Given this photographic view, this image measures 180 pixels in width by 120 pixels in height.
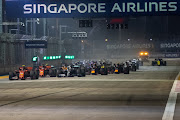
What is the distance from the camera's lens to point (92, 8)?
30.9m

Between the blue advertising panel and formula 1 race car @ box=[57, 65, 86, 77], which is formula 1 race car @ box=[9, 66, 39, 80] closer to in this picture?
formula 1 race car @ box=[57, 65, 86, 77]

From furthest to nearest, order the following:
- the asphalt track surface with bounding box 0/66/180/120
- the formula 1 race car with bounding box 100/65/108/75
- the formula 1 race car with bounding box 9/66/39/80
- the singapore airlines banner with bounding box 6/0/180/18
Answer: the formula 1 race car with bounding box 100/65/108/75 → the formula 1 race car with bounding box 9/66/39/80 → the singapore airlines banner with bounding box 6/0/180/18 → the asphalt track surface with bounding box 0/66/180/120

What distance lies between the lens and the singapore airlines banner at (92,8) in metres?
30.3

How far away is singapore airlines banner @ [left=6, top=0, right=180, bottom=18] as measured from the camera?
99.5ft

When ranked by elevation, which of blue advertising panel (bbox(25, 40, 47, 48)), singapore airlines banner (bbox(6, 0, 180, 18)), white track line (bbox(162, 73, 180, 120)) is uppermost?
singapore airlines banner (bbox(6, 0, 180, 18))

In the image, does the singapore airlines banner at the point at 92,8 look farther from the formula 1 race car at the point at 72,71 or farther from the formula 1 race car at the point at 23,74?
the formula 1 race car at the point at 72,71

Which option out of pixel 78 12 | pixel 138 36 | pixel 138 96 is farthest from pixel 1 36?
pixel 138 36

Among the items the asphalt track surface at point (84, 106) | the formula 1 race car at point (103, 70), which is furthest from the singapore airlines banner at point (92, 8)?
the asphalt track surface at point (84, 106)

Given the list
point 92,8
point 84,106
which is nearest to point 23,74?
point 92,8

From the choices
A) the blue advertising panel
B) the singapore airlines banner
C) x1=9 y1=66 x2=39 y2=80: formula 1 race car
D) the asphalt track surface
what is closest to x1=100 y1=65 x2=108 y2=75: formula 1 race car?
x1=9 y1=66 x2=39 y2=80: formula 1 race car

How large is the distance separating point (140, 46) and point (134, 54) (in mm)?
2764

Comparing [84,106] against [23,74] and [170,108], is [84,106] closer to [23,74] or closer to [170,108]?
[170,108]

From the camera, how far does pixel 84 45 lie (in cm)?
12662

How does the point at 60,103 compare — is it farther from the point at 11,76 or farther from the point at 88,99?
the point at 11,76
